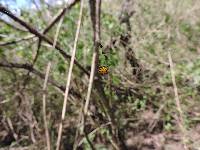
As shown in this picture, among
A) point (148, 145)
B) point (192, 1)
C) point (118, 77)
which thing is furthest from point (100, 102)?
point (192, 1)

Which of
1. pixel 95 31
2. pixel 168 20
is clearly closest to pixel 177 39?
pixel 168 20

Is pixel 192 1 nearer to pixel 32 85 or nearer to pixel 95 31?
pixel 32 85

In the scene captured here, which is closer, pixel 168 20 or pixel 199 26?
pixel 168 20

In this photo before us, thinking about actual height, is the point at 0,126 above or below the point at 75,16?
below

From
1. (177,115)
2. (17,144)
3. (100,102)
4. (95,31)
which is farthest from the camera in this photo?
(17,144)

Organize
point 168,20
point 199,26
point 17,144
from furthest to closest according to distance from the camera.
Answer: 1. point 199,26
2. point 168,20
3. point 17,144

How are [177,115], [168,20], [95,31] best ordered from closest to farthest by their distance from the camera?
[95,31] < [177,115] < [168,20]

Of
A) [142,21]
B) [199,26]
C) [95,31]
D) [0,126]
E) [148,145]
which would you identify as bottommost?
[95,31]

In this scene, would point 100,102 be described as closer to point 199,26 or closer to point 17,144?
point 17,144

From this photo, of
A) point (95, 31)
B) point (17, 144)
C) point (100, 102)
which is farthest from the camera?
point (17, 144)
